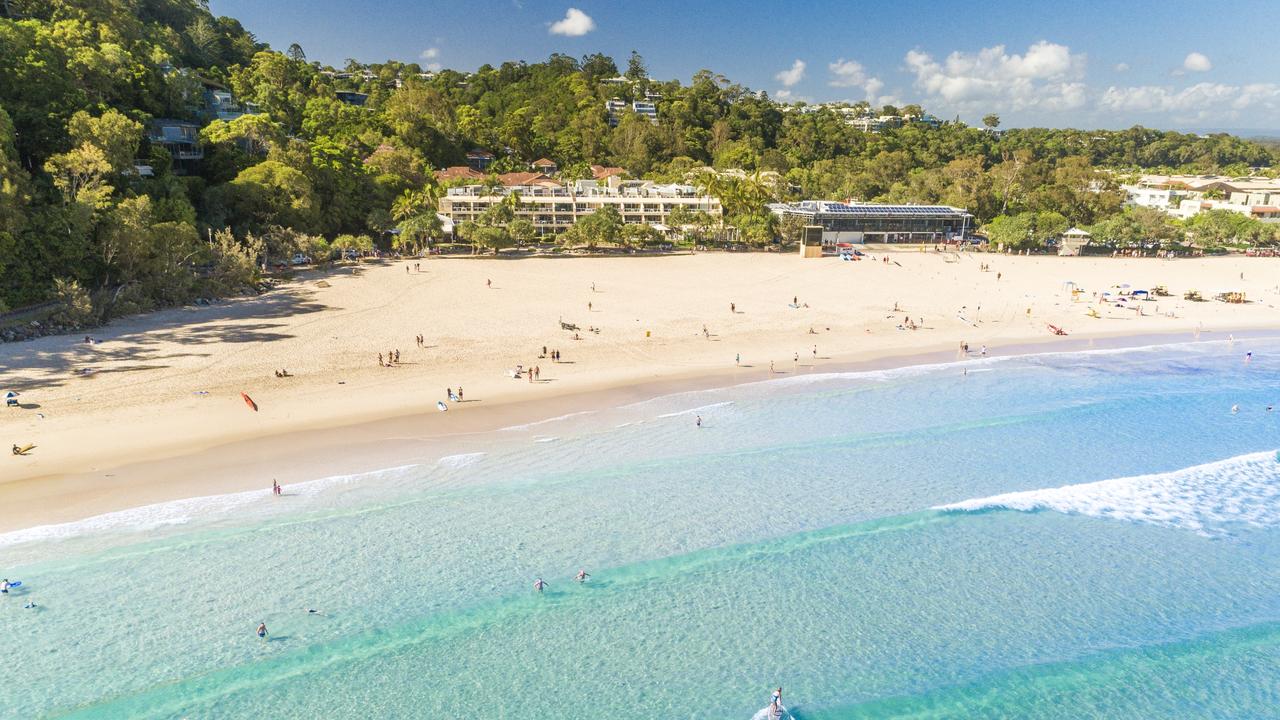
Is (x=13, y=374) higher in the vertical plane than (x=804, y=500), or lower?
higher

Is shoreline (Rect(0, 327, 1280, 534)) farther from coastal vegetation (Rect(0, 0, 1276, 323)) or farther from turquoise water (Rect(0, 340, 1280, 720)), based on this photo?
coastal vegetation (Rect(0, 0, 1276, 323))

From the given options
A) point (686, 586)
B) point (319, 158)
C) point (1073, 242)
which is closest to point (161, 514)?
point (686, 586)

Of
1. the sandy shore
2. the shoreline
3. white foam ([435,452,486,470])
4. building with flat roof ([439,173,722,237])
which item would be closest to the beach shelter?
the sandy shore

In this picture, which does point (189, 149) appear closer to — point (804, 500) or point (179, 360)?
point (179, 360)

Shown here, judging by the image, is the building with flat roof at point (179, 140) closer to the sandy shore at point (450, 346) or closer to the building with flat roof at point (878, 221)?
the sandy shore at point (450, 346)

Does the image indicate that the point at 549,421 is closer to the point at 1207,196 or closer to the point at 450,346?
the point at 450,346

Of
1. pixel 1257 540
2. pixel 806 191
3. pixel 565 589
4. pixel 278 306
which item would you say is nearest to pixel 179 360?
pixel 278 306

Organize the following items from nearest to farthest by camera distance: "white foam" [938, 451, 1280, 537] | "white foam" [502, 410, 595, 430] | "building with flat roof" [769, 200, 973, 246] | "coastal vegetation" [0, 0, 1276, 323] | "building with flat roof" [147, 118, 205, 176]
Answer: "white foam" [938, 451, 1280, 537], "white foam" [502, 410, 595, 430], "coastal vegetation" [0, 0, 1276, 323], "building with flat roof" [147, 118, 205, 176], "building with flat roof" [769, 200, 973, 246]
